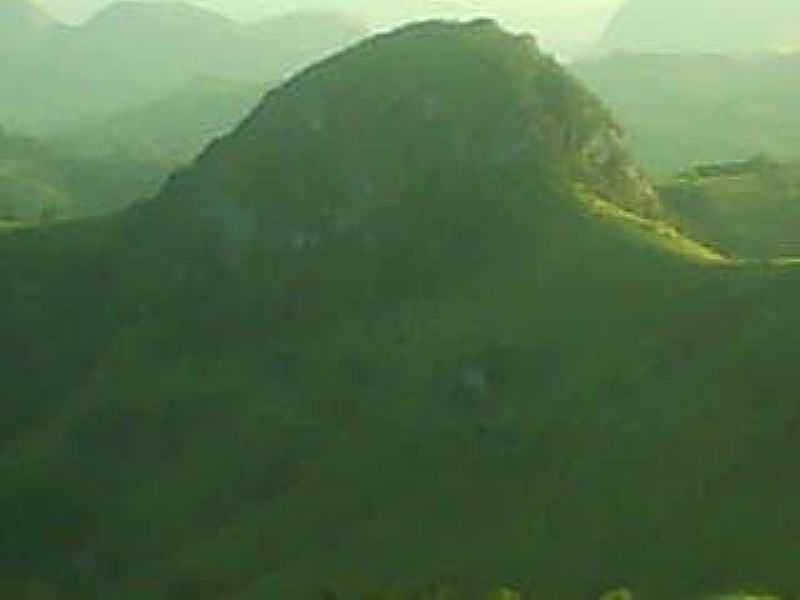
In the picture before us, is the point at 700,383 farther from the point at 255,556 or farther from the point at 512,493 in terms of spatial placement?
the point at 255,556

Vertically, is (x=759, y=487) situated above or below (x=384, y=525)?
above

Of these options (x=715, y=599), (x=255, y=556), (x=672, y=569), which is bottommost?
(x=255, y=556)

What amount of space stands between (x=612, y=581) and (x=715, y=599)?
1933 inches

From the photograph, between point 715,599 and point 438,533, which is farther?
point 438,533

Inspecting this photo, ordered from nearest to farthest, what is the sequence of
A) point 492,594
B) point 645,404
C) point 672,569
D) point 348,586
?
point 492,594 < point 672,569 < point 348,586 < point 645,404

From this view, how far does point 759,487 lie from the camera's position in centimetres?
17375

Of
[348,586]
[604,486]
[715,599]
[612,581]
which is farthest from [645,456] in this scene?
[715,599]

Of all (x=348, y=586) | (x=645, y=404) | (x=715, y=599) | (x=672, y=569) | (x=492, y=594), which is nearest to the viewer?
(x=715, y=599)

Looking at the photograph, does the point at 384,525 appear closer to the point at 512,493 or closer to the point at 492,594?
the point at 512,493

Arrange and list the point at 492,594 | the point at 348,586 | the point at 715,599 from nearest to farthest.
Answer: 1. the point at 715,599
2. the point at 492,594
3. the point at 348,586

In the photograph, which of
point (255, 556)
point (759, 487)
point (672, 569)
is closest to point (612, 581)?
point (672, 569)

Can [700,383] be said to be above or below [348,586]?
above

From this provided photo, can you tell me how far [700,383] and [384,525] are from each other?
36754 millimetres

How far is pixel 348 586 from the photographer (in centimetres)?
18212
